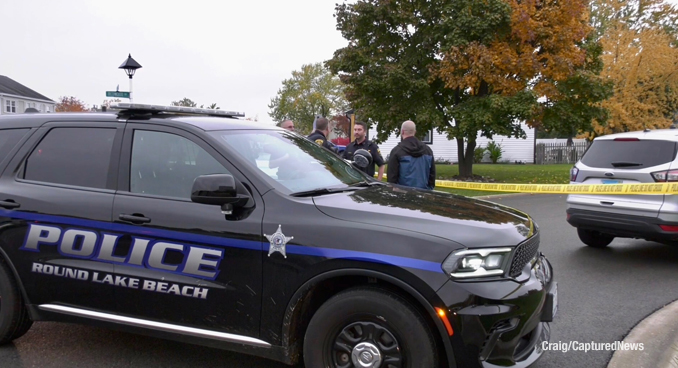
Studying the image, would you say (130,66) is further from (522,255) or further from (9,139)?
(522,255)

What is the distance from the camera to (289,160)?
3910mm

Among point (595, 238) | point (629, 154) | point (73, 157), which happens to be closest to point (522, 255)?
point (73, 157)

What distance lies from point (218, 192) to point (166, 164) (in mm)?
654

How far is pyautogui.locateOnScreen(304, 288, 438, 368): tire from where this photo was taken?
291 centimetres

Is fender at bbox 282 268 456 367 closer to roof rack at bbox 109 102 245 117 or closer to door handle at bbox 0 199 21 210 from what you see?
roof rack at bbox 109 102 245 117

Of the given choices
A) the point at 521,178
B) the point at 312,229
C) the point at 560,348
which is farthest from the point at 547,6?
the point at 312,229

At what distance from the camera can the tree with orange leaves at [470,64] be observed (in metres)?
16.9

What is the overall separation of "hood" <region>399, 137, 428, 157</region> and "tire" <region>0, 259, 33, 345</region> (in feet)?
14.6

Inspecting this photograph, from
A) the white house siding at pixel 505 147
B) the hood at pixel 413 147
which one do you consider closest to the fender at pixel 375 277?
the hood at pixel 413 147

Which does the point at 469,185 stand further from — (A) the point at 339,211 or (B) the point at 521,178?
(B) the point at 521,178

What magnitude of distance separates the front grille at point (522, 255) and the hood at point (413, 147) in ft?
11.5

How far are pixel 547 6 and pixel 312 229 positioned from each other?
53.7 ft

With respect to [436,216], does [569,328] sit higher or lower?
lower

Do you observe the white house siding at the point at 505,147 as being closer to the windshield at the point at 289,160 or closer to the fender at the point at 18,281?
the windshield at the point at 289,160
